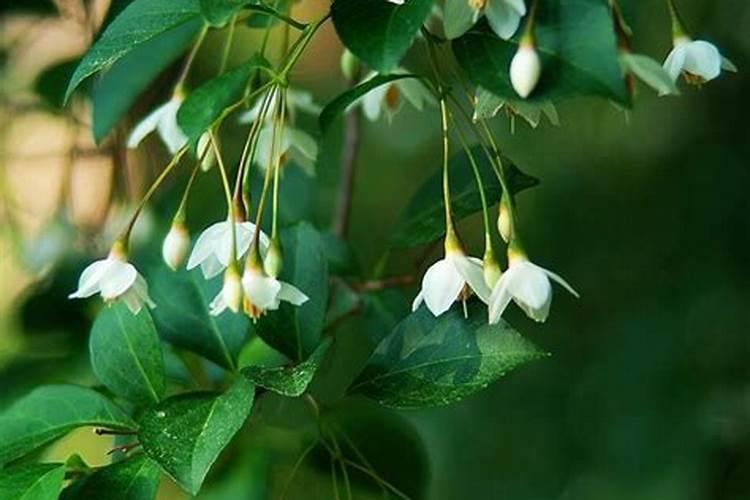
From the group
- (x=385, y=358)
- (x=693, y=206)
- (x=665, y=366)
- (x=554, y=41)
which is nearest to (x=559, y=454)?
(x=665, y=366)

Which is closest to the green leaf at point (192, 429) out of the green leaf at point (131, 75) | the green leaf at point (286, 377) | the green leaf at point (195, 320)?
the green leaf at point (286, 377)

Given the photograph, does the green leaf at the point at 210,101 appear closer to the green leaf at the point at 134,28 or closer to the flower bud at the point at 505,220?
the green leaf at the point at 134,28

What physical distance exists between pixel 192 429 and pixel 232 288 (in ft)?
0.24

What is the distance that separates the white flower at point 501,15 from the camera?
590 millimetres

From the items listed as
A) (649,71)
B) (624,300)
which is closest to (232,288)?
(649,71)

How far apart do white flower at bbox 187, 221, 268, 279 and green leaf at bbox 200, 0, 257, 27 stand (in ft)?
0.34

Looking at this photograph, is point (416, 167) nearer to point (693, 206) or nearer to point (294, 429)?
point (693, 206)

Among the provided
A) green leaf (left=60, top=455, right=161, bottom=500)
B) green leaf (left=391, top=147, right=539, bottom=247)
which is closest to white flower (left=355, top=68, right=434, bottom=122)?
green leaf (left=391, top=147, right=539, bottom=247)

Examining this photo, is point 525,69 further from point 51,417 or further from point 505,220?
point 51,417

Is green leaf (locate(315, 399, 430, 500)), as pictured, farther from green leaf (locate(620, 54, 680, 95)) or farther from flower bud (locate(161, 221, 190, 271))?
green leaf (locate(620, 54, 680, 95))

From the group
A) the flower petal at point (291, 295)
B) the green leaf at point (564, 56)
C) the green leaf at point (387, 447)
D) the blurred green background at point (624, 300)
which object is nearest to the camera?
the green leaf at point (564, 56)

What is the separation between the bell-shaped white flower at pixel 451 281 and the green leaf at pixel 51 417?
0.62ft

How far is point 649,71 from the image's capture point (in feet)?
2.02

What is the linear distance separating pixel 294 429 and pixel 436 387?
259 mm
